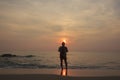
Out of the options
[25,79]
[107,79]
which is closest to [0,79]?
[25,79]

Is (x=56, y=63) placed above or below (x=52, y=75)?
above

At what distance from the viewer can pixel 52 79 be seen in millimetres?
11656

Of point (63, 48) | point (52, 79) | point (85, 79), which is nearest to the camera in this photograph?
point (52, 79)

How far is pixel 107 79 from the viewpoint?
12648 millimetres

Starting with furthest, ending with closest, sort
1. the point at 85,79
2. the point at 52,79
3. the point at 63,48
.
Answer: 1. the point at 63,48
2. the point at 85,79
3. the point at 52,79

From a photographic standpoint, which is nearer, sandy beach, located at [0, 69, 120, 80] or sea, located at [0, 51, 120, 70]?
sandy beach, located at [0, 69, 120, 80]

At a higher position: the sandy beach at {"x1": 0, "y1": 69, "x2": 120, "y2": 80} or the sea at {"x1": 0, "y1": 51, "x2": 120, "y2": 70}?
the sea at {"x1": 0, "y1": 51, "x2": 120, "y2": 70}

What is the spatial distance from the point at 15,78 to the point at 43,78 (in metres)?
1.37

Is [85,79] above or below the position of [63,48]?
below

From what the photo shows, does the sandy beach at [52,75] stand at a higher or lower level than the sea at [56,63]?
lower

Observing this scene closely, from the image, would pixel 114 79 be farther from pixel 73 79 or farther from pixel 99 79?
pixel 73 79

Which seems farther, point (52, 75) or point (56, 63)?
point (56, 63)

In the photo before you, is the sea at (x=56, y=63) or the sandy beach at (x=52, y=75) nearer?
the sandy beach at (x=52, y=75)

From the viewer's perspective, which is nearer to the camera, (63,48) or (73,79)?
(73,79)
